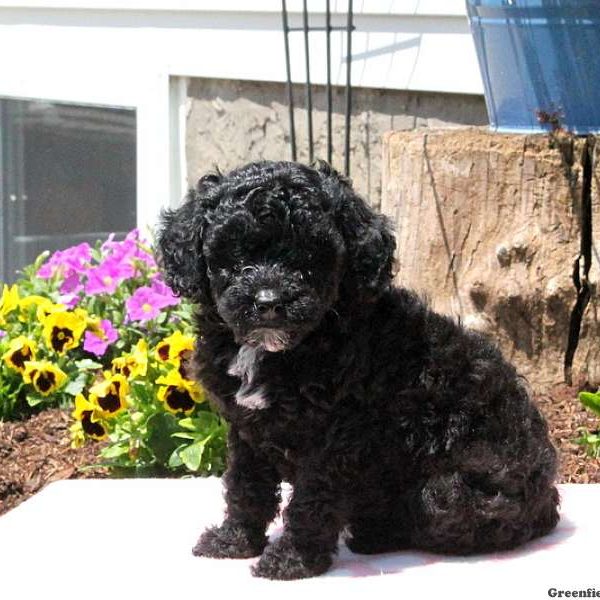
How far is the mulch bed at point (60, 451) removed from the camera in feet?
15.9

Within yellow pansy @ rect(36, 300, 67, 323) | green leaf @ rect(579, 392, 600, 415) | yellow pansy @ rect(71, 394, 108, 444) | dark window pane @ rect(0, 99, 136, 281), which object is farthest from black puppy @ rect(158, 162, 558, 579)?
dark window pane @ rect(0, 99, 136, 281)

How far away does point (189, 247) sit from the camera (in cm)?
329

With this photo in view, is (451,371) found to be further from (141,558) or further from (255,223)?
(141,558)

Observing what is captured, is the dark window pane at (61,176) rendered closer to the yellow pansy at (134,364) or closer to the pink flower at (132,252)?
the pink flower at (132,252)

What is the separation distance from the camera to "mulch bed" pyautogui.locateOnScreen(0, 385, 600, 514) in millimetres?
4852

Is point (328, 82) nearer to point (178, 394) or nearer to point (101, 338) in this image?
point (101, 338)

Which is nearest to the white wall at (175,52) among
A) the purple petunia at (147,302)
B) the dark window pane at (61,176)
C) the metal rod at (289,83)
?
the dark window pane at (61,176)

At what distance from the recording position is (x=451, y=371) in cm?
344

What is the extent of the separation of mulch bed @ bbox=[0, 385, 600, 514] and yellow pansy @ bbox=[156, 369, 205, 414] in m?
0.46

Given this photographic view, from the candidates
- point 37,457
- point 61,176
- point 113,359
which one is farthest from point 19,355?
point 61,176

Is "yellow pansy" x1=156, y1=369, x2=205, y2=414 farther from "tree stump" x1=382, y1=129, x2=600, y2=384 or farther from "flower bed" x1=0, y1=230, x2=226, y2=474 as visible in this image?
"tree stump" x1=382, y1=129, x2=600, y2=384

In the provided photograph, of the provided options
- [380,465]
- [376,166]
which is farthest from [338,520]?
[376,166]

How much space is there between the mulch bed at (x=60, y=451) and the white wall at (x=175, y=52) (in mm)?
2016

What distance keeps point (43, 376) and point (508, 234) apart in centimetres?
217
